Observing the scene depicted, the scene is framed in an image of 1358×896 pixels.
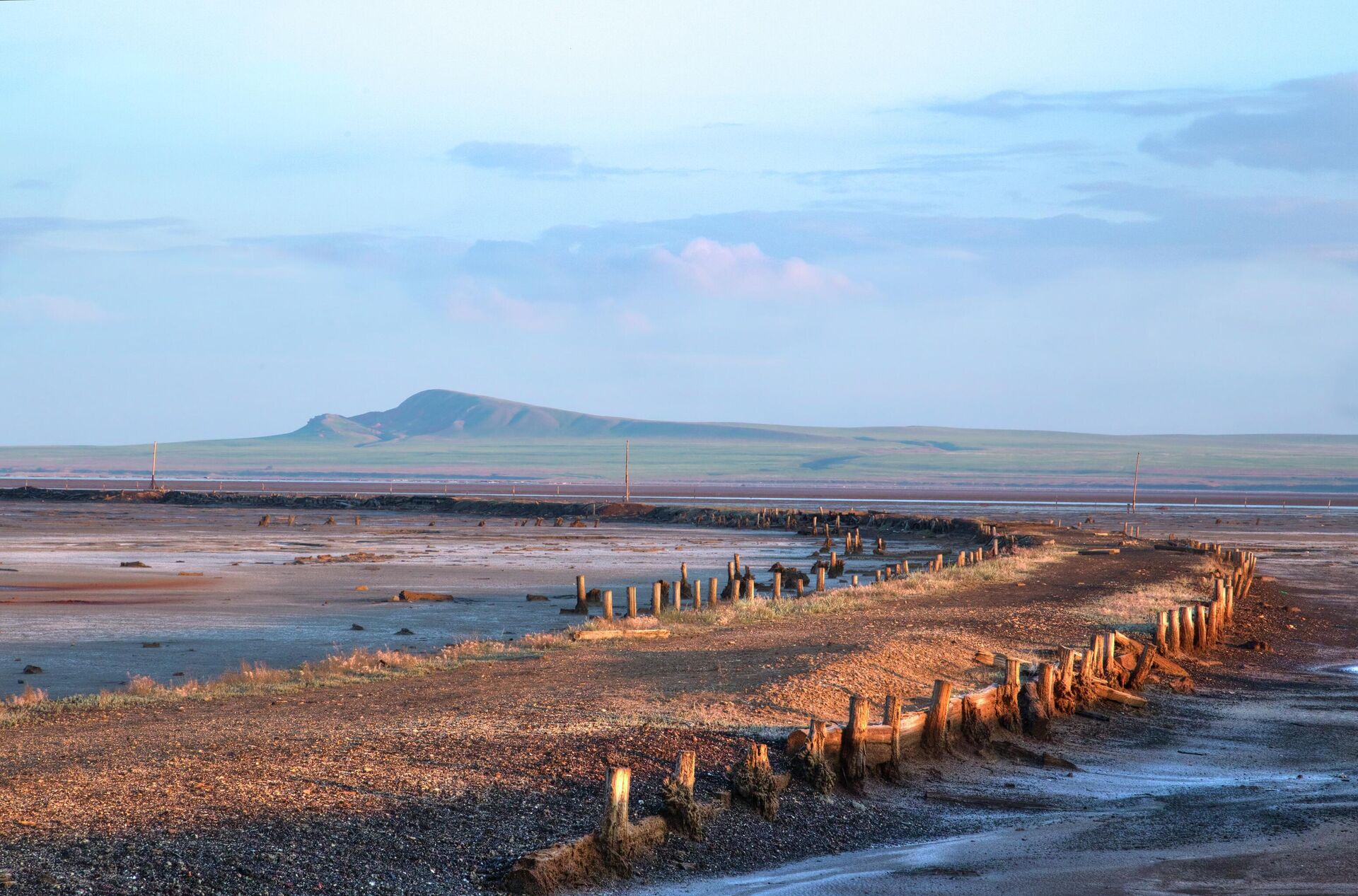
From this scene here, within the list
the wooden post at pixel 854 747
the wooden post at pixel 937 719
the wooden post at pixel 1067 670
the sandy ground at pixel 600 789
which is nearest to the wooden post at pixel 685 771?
the sandy ground at pixel 600 789

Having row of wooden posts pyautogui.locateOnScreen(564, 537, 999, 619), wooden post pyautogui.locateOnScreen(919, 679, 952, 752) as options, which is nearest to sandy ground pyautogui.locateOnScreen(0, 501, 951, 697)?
row of wooden posts pyautogui.locateOnScreen(564, 537, 999, 619)

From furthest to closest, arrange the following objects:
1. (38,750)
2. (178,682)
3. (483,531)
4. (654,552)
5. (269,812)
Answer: (483,531)
(654,552)
(178,682)
(38,750)
(269,812)

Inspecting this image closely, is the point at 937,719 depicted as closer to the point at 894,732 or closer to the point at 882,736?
the point at 894,732

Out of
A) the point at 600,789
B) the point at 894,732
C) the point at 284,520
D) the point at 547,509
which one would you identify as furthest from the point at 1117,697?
the point at 547,509

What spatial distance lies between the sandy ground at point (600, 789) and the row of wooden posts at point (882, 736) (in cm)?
21

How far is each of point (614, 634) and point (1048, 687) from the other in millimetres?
6634

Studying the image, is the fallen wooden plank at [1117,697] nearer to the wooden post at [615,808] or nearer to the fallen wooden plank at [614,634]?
the fallen wooden plank at [614,634]

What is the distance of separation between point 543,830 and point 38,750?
4.69 meters

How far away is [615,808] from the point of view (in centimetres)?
965

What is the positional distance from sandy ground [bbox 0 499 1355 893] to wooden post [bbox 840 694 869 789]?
24cm

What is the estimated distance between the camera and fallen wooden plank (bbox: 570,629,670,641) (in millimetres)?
20375

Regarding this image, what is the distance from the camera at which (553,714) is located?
1370 cm

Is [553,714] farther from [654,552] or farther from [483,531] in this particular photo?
[483,531]

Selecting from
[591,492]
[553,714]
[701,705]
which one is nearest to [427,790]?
[553,714]
